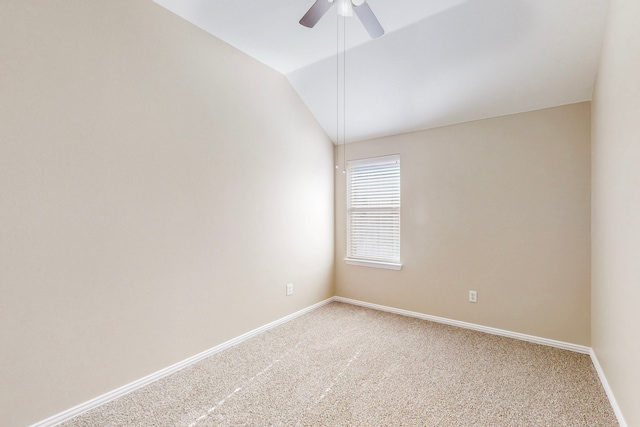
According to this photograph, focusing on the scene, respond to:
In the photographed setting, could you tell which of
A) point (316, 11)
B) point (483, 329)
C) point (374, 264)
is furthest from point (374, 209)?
point (316, 11)

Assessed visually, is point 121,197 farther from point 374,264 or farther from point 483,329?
point 483,329

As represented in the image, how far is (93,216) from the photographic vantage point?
72.7 inches

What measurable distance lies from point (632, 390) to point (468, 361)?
1.04m

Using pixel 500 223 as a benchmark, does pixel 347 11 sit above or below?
above

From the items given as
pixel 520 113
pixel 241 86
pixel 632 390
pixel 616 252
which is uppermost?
pixel 241 86

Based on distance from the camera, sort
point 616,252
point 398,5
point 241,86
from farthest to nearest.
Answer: point 241,86, point 398,5, point 616,252

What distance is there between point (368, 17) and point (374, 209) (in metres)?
2.37

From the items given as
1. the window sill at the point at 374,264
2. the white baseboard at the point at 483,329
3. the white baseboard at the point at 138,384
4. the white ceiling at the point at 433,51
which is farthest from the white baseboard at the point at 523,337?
the white ceiling at the point at 433,51

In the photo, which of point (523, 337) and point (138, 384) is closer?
point (138, 384)

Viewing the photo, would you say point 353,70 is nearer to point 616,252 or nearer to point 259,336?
point 616,252

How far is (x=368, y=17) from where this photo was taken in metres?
1.76

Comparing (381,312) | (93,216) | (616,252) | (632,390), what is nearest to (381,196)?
(381,312)

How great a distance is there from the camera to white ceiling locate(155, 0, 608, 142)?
2.13 m

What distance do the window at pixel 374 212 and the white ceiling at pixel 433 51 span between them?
0.69 metres
